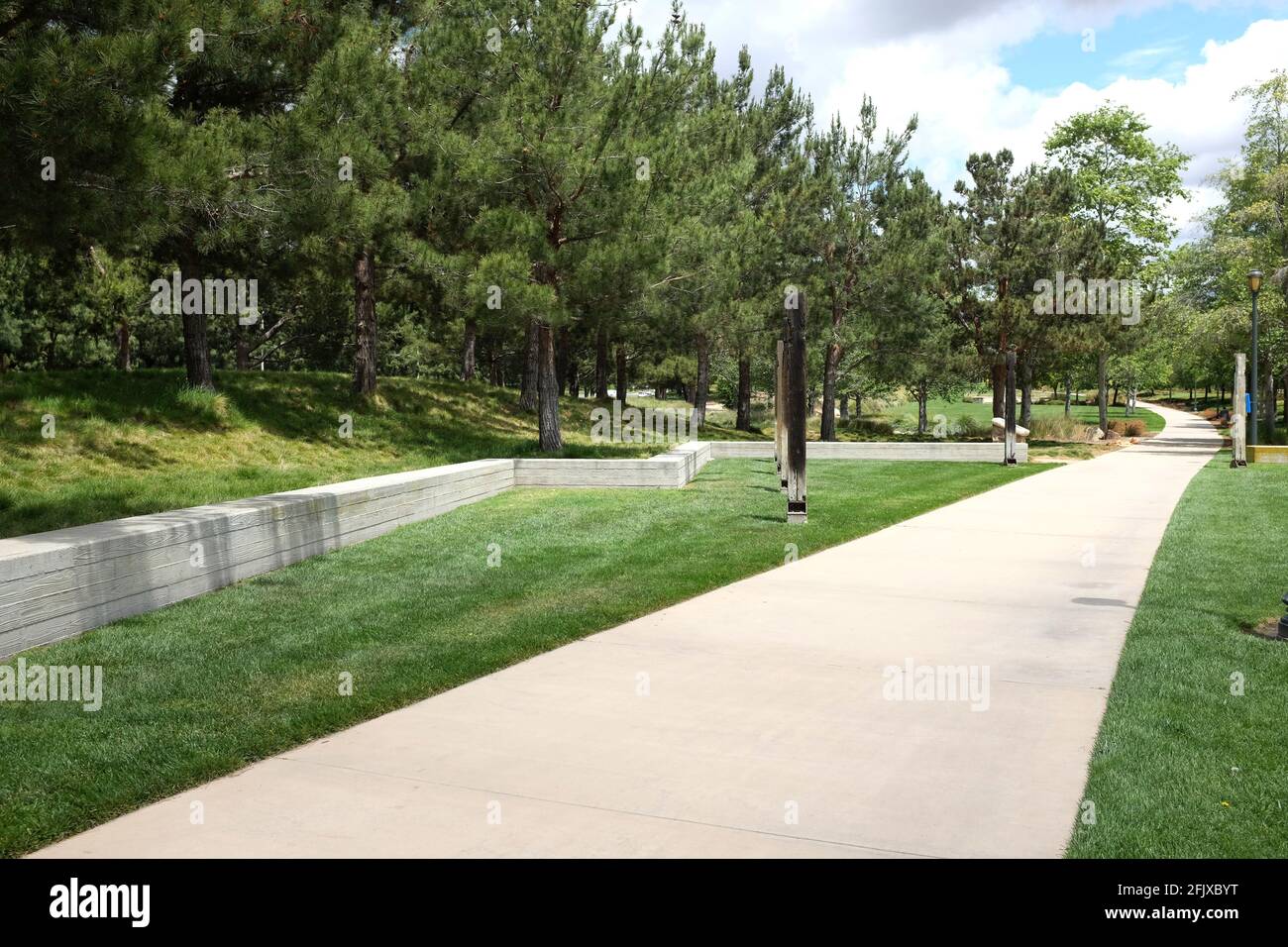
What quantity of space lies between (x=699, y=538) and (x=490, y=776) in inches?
281

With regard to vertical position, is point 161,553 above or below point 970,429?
below

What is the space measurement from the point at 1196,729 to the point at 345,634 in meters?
5.05

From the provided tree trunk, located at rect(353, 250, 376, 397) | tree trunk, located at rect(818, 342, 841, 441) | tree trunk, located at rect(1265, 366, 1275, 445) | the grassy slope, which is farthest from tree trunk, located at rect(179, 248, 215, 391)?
tree trunk, located at rect(1265, 366, 1275, 445)

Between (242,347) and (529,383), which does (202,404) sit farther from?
(242,347)

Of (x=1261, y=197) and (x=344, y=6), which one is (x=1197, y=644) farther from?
(x=1261, y=197)

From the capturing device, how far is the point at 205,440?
16.7 metres

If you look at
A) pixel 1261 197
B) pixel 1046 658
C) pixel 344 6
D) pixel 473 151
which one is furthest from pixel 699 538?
pixel 1261 197

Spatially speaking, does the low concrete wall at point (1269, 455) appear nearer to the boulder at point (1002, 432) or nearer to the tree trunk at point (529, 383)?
the boulder at point (1002, 432)

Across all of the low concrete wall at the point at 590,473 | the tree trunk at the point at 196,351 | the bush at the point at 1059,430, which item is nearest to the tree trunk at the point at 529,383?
the tree trunk at the point at 196,351

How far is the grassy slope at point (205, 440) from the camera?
1195cm

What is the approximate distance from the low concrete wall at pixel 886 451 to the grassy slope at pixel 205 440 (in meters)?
3.05

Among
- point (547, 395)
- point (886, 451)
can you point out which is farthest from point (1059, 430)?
point (547, 395)

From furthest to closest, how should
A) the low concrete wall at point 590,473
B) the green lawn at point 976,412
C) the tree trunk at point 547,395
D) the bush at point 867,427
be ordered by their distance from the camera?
the green lawn at point 976,412, the bush at point 867,427, the tree trunk at point 547,395, the low concrete wall at point 590,473
